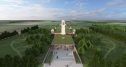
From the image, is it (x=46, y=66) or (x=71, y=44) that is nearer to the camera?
(x=46, y=66)

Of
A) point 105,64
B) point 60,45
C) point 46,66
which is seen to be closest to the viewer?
point 105,64

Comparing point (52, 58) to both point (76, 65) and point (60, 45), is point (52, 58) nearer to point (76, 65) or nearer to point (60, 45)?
point (76, 65)

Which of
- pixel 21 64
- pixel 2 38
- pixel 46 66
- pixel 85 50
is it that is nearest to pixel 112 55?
A: pixel 85 50

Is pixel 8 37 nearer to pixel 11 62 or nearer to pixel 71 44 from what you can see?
pixel 71 44

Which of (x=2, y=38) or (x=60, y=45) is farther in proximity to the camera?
(x=2, y=38)

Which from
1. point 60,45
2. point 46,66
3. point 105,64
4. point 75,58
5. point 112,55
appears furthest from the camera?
point 60,45

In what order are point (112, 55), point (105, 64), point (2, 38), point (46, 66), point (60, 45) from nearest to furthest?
point (105, 64), point (46, 66), point (112, 55), point (60, 45), point (2, 38)

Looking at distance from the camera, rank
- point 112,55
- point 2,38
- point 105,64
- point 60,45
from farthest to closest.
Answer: point 2,38 < point 60,45 < point 112,55 < point 105,64

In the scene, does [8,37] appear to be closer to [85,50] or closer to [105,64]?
[85,50]

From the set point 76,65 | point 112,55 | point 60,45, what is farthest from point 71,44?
point 76,65
